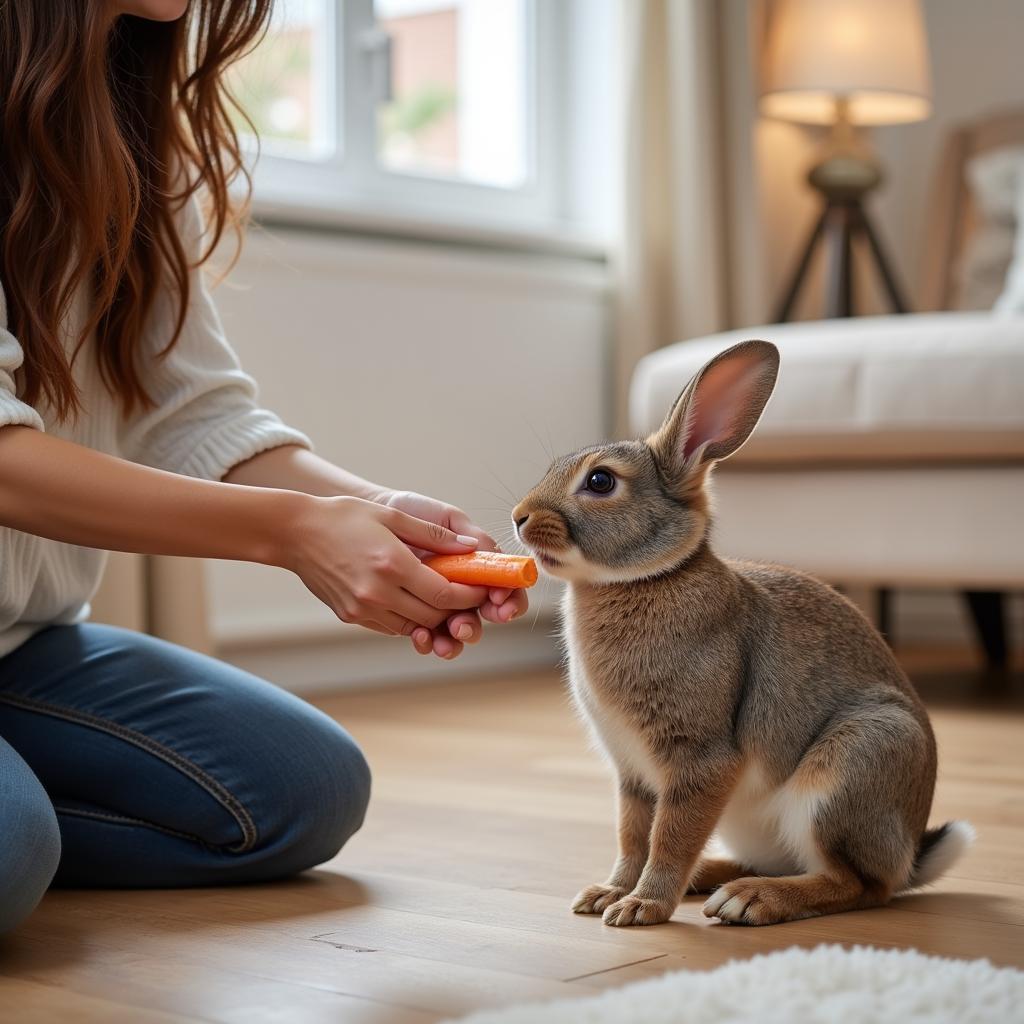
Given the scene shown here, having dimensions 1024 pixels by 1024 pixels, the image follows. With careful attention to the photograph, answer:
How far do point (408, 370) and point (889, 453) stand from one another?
102 centimetres

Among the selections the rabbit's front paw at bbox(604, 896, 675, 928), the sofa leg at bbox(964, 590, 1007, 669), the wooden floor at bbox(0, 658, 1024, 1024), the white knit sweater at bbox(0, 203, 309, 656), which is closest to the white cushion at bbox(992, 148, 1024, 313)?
the sofa leg at bbox(964, 590, 1007, 669)

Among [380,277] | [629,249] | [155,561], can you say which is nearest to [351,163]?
[380,277]

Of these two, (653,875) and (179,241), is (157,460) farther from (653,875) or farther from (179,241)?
(653,875)

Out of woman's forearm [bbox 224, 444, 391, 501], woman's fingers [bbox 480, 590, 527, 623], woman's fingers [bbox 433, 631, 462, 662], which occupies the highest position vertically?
woman's forearm [bbox 224, 444, 391, 501]

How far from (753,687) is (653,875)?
7.3 inches

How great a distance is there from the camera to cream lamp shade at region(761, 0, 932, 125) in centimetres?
351

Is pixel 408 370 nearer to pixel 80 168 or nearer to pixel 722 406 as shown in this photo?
pixel 80 168

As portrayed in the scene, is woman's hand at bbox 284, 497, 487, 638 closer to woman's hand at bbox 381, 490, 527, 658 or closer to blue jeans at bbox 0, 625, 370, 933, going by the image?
woman's hand at bbox 381, 490, 527, 658

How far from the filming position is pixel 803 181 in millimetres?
4051

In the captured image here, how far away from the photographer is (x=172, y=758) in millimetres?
1550

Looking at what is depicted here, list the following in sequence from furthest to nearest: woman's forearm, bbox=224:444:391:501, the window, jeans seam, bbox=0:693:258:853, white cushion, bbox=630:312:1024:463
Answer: the window → white cushion, bbox=630:312:1024:463 → woman's forearm, bbox=224:444:391:501 → jeans seam, bbox=0:693:258:853

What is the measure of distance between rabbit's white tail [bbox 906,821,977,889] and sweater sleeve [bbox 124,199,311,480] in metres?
→ 0.77

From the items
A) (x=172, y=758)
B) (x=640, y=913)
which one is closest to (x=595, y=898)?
(x=640, y=913)

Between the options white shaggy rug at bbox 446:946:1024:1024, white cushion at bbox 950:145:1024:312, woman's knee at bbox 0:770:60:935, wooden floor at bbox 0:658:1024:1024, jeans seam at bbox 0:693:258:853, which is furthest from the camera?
white cushion at bbox 950:145:1024:312
